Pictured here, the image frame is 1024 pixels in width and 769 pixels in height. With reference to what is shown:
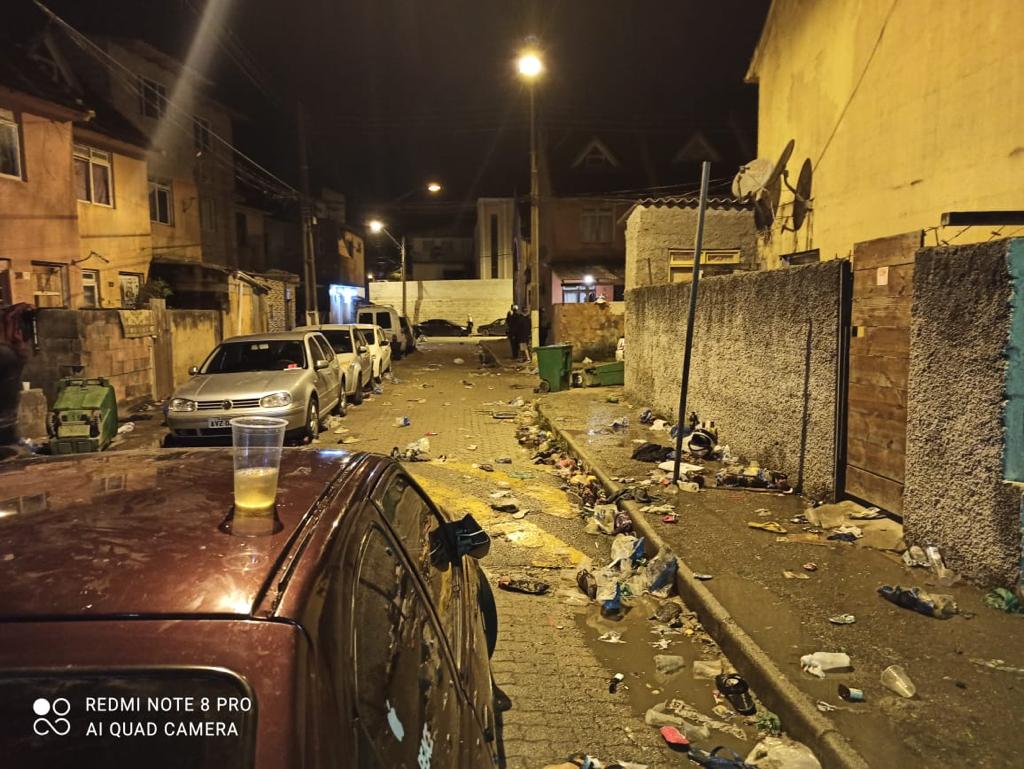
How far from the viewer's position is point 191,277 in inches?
934

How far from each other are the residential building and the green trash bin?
39.3 ft

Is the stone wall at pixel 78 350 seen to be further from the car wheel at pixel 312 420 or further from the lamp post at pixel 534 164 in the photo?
the lamp post at pixel 534 164

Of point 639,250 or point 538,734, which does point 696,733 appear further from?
point 639,250

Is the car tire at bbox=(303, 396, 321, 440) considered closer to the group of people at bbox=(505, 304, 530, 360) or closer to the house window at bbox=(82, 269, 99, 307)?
the house window at bbox=(82, 269, 99, 307)

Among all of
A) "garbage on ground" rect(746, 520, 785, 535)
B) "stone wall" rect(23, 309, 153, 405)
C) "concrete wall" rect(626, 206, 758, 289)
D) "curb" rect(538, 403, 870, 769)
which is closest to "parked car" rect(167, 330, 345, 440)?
"stone wall" rect(23, 309, 153, 405)

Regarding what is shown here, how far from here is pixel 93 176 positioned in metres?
20.2

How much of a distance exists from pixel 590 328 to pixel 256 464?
20637mm

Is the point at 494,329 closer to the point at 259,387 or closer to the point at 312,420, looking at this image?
the point at 312,420

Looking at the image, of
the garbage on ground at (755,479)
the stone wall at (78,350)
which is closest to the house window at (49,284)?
the stone wall at (78,350)

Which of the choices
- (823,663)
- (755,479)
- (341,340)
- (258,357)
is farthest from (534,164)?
(823,663)

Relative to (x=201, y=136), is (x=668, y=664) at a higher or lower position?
lower

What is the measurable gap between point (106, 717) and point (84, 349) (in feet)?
43.7

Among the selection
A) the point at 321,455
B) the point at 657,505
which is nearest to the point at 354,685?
the point at 321,455

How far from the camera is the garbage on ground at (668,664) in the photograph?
418cm
